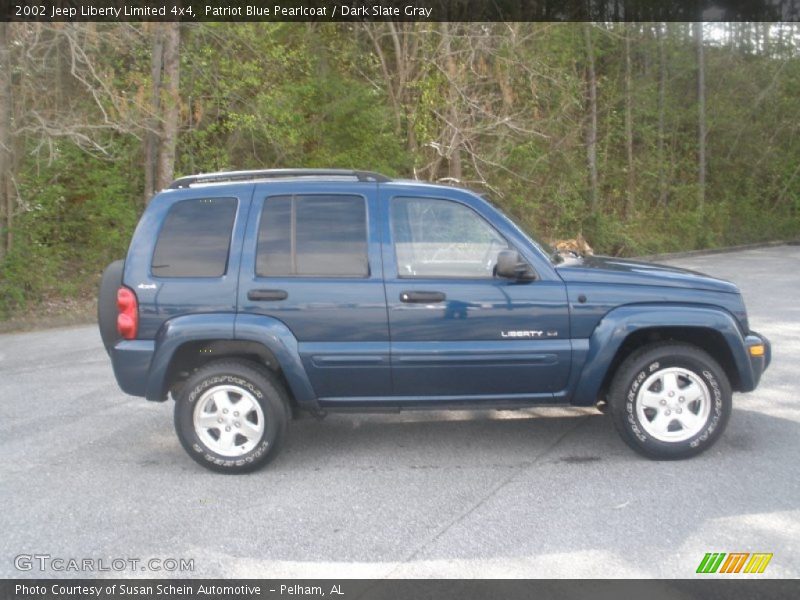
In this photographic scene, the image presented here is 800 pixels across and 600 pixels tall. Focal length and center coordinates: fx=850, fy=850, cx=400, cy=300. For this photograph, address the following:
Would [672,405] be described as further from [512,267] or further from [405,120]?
[405,120]

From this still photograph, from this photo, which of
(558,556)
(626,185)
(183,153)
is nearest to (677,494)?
(558,556)

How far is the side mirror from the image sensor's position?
5367 millimetres

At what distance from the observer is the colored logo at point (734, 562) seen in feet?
13.6

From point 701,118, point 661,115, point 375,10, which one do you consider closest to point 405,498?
point 375,10

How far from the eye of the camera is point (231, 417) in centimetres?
560

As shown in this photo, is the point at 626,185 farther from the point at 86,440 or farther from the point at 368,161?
the point at 86,440

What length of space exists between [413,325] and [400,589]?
6.30 ft

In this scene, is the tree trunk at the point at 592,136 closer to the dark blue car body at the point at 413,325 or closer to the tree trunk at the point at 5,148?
the tree trunk at the point at 5,148

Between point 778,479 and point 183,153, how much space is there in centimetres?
1473

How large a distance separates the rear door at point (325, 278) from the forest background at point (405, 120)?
3.25 metres

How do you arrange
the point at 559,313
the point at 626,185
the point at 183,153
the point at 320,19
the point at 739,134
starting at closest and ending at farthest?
1. the point at 559,313
2. the point at 183,153
3. the point at 320,19
4. the point at 626,185
5. the point at 739,134

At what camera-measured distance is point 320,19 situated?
1927 centimetres

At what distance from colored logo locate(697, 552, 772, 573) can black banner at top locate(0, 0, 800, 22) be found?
501 inches

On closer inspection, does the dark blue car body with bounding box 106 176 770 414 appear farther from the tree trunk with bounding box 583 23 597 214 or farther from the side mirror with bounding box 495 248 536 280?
the tree trunk with bounding box 583 23 597 214
